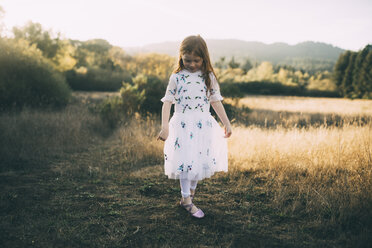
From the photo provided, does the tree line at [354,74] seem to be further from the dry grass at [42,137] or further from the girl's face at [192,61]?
the girl's face at [192,61]

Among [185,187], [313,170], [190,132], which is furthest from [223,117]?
[313,170]

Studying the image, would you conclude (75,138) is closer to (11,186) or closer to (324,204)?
(11,186)

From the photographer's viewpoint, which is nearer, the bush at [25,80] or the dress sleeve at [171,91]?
the dress sleeve at [171,91]

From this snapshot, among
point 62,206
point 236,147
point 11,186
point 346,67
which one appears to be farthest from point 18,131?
point 346,67

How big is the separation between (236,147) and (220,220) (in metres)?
2.51

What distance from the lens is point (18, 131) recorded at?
6.21 meters

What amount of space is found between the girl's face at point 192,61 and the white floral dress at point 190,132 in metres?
0.08

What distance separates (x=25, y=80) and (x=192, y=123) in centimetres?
1007

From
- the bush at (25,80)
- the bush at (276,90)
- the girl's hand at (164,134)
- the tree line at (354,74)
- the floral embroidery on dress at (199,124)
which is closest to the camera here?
the girl's hand at (164,134)

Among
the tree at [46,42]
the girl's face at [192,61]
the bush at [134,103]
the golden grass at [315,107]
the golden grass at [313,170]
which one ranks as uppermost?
the tree at [46,42]

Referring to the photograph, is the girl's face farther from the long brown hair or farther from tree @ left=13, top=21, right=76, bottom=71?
tree @ left=13, top=21, right=76, bottom=71

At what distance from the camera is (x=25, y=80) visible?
32.2 ft

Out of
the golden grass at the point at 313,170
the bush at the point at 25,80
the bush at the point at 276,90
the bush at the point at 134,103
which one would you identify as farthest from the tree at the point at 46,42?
the golden grass at the point at 313,170

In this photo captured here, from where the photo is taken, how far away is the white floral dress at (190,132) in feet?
8.43
